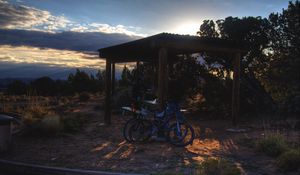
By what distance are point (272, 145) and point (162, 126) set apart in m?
2.71

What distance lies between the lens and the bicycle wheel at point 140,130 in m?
9.02

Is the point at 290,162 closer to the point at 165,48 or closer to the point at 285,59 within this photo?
the point at 165,48

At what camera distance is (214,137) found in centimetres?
1016

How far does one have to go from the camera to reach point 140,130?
9062mm

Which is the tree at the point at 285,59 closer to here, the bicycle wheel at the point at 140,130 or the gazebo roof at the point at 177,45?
the gazebo roof at the point at 177,45

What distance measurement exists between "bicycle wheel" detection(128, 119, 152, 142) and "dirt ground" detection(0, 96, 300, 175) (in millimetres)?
219

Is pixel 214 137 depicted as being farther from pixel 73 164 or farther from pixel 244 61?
pixel 244 61

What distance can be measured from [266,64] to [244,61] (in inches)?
43.7

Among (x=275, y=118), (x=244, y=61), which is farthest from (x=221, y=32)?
(x=275, y=118)

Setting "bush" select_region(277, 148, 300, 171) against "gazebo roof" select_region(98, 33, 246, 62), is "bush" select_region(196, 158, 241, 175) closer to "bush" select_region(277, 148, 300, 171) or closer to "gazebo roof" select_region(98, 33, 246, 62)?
"bush" select_region(277, 148, 300, 171)

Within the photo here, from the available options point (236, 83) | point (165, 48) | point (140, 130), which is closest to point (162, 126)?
point (140, 130)

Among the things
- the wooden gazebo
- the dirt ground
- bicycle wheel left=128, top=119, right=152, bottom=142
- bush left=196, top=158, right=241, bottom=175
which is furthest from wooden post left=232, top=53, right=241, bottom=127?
bush left=196, top=158, right=241, bottom=175

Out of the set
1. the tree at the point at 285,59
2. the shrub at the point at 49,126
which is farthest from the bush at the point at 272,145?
the shrub at the point at 49,126

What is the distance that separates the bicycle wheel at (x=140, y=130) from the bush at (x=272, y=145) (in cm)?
279
